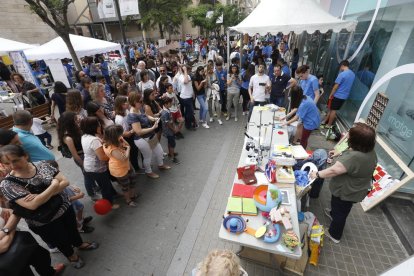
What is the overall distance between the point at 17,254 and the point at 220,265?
2209 mm

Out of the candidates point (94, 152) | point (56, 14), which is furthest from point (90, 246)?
point (56, 14)

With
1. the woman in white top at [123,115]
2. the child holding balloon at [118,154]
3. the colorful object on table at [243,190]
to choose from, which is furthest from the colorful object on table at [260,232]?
the woman in white top at [123,115]

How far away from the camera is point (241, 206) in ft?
8.75

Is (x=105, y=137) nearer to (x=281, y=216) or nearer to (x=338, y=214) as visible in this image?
(x=281, y=216)

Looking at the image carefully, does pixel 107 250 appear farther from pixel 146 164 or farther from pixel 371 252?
pixel 371 252

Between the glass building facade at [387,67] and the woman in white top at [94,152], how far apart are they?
5.29 meters

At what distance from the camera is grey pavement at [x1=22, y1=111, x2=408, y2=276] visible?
3002 millimetres

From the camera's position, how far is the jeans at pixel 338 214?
2.95 m

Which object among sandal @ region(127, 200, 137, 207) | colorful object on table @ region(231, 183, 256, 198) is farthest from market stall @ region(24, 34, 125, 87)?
colorful object on table @ region(231, 183, 256, 198)

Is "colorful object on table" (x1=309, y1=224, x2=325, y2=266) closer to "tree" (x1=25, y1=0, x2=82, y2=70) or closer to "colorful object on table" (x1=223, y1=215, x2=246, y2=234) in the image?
→ "colorful object on table" (x1=223, y1=215, x2=246, y2=234)

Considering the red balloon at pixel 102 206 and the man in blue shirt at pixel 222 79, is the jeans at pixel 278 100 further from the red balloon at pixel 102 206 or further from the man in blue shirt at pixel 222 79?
the red balloon at pixel 102 206

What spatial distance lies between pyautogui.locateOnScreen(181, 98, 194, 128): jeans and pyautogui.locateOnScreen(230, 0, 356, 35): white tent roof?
271cm

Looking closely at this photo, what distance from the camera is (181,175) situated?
16.2ft

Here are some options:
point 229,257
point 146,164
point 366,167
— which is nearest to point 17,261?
point 229,257
